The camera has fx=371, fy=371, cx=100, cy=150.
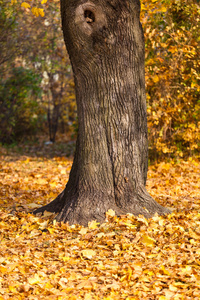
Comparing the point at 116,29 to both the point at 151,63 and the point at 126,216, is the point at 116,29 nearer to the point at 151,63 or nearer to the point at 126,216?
the point at 126,216

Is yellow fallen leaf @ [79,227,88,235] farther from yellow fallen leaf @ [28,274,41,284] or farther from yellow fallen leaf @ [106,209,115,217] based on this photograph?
yellow fallen leaf @ [28,274,41,284]

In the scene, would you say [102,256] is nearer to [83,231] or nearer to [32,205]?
[83,231]

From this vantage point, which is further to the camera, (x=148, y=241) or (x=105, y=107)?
(x=105, y=107)

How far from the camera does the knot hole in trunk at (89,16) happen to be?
169 inches

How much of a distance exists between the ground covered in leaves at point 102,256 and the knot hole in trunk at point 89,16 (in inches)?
87.7

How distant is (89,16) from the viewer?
14.2 feet

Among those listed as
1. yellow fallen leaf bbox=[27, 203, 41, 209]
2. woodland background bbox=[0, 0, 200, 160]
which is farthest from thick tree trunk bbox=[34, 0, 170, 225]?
woodland background bbox=[0, 0, 200, 160]

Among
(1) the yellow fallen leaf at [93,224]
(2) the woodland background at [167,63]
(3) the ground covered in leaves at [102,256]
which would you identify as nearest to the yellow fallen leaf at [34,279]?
(3) the ground covered in leaves at [102,256]

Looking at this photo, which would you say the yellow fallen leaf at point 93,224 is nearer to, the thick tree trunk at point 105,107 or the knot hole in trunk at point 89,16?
the thick tree trunk at point 105,107

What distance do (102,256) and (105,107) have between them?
173cm

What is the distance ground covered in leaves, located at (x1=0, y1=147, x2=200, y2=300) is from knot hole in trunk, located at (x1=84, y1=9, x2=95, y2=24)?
2.23 metres

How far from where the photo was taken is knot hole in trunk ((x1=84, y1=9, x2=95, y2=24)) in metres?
4.28

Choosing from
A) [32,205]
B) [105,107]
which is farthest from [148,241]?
[32,205]

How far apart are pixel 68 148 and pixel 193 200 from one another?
7247mm
